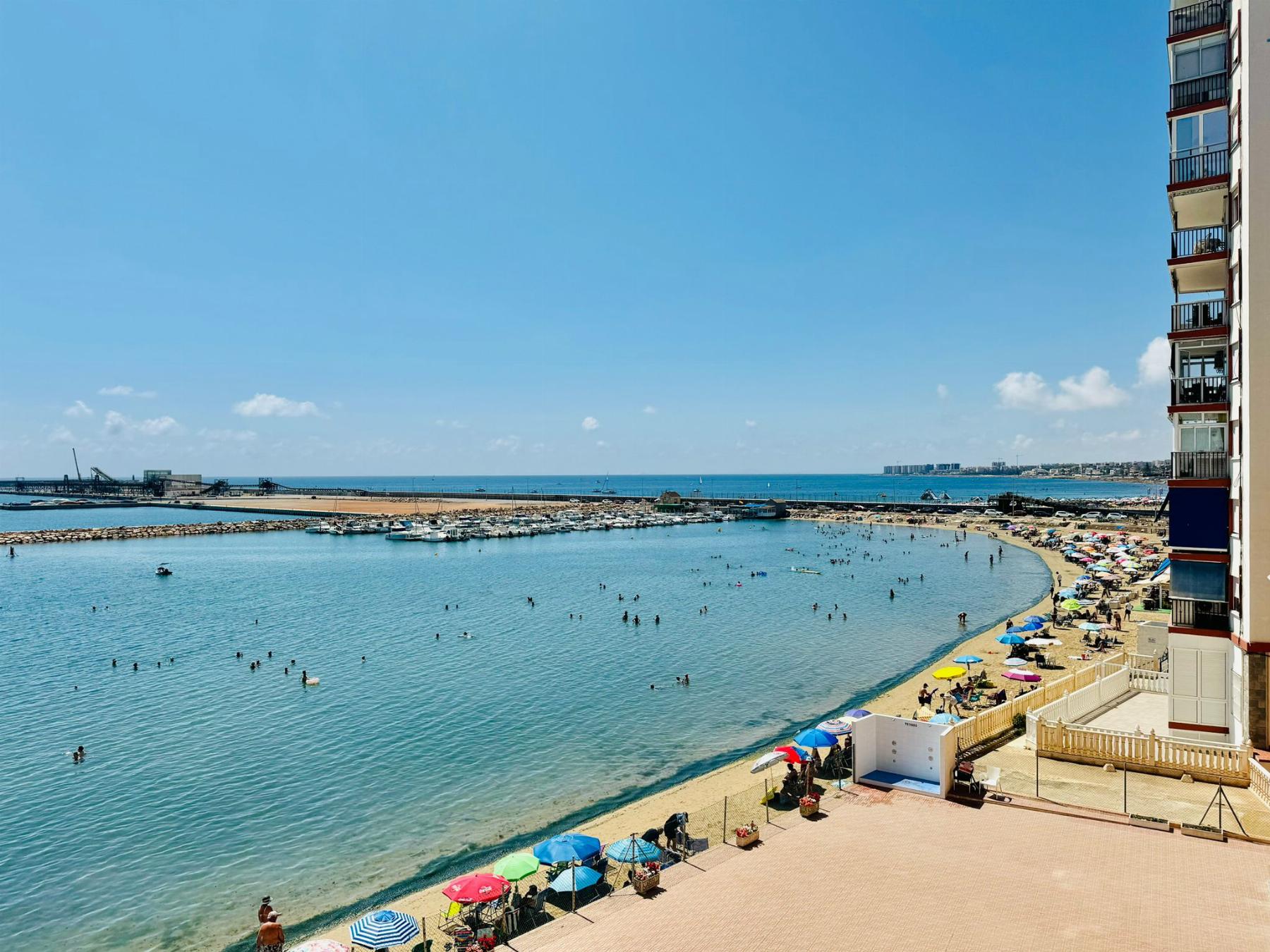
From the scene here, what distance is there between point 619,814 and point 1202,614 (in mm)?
18923

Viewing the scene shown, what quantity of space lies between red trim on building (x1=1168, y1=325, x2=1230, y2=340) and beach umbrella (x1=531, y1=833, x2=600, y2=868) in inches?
889

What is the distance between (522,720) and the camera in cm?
3369

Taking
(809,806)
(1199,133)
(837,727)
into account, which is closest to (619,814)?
(809,806)

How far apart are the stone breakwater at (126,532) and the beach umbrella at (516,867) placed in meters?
140

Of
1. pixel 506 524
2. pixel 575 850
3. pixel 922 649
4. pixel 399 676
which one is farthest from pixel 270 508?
pixel 575 850

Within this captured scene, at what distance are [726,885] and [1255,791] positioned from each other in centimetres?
1391

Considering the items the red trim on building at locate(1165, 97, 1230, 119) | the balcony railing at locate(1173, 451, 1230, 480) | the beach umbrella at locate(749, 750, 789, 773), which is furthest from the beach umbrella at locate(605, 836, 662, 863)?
the red trim on building at locate(1165, 97, 1230, 119)

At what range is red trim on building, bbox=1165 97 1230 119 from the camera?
2144 centimetres

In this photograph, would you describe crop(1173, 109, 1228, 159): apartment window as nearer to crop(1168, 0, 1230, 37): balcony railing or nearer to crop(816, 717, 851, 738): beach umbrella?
crop(1168, 0, 1230, 37): balcony railing

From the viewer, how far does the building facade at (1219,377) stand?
1945cm

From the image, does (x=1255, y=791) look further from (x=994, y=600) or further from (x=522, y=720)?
(x=994, y=600)

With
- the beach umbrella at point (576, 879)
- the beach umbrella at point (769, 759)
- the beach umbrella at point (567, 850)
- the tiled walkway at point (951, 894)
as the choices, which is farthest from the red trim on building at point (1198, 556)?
the beach umbrella at point (576, 879)

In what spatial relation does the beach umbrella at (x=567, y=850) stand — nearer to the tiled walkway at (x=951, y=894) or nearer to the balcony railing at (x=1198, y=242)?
the tiled walkway at (x=951, y=894)

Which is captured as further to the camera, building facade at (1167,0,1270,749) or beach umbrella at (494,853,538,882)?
building facade at (1167,0,1270,749)
